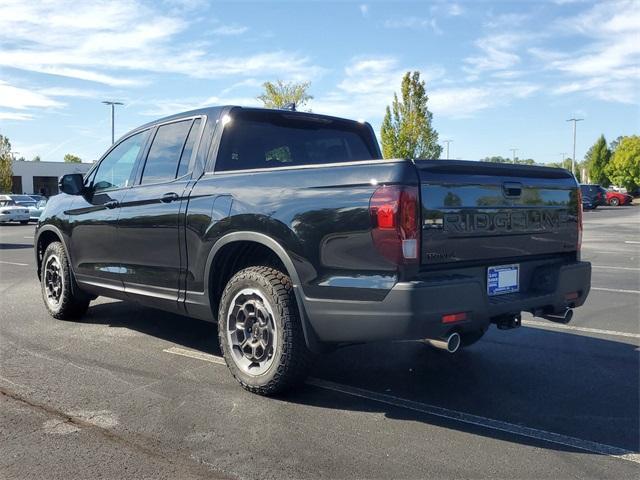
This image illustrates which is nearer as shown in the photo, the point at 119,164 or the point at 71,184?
the point at 119,164

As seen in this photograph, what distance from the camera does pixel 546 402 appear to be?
3.96 m

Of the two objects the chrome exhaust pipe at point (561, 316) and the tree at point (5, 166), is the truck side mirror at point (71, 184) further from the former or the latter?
the tree at point (5, 166)

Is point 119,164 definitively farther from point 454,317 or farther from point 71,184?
point 454,317

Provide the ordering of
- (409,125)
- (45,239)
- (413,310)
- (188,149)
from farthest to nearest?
(409,125), (45,239), (188,149), (413,310)

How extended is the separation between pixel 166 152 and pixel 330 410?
2.62 metres

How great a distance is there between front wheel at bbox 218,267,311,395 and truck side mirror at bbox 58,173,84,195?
2.53 metres

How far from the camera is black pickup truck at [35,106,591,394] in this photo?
3424 mm

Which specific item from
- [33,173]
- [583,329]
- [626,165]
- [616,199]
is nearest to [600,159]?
[626,165]

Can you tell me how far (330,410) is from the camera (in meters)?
3.83

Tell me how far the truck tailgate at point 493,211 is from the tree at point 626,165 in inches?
3171

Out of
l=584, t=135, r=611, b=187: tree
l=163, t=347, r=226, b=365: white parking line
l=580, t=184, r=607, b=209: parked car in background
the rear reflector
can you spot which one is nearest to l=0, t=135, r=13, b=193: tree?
l=580, t=184, r=607, b=209: parked car in background

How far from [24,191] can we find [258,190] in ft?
227

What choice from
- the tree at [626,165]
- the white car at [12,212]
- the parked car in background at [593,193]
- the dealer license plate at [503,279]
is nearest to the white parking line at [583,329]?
the dealer license plate at [503,279]

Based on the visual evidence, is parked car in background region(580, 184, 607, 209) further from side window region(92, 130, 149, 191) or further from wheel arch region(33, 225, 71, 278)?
side window region(92, 130, 149, 191)
